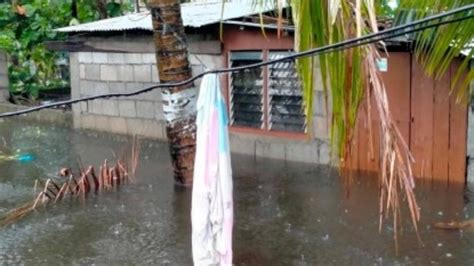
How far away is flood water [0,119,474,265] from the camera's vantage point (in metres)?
5.97

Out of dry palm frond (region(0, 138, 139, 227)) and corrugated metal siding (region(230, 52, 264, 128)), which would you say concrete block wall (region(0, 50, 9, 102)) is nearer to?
dry palm frond (region(0, 138, 139, 227))

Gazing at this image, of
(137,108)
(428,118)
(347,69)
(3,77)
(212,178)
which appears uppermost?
(347,69)

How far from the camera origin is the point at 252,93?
10.3 m

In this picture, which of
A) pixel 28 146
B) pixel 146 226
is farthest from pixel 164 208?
pixel 28 146

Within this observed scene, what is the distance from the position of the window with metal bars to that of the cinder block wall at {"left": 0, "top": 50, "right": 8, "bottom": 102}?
728 cm

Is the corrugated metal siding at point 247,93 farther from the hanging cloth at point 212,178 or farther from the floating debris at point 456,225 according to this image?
the hanging cloth at point 212,178

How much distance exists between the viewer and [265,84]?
1004 centimetres

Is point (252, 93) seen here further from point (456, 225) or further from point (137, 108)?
point (456, 225)

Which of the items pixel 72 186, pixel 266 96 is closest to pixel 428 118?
pixel 266 96

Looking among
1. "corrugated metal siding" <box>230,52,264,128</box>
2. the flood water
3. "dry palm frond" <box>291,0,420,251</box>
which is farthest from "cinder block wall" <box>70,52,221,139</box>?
"dry palm frond" <box>291,0,420,251</box>

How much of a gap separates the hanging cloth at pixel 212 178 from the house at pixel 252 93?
7.48ft

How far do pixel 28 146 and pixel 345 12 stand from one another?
1063cm

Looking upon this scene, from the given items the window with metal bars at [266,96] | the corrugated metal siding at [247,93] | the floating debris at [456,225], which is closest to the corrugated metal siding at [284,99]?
the window with metal bars at [266,96]

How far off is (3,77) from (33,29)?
1311 mm
